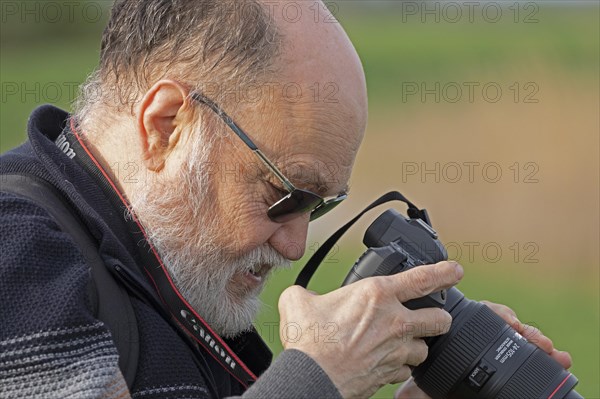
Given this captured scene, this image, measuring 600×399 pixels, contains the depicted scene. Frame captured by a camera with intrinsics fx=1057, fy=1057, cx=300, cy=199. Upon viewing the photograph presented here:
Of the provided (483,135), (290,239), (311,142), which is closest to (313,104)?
(311,142)

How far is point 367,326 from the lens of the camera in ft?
7.38

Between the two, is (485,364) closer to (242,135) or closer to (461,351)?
→ (461,351)

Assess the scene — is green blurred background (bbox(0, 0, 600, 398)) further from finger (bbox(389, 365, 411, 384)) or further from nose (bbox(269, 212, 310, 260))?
finger (bbox(389, 365, 411, 384))

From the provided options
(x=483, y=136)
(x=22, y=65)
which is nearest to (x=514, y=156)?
(x=483, y=136)

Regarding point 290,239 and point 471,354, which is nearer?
point 471,354

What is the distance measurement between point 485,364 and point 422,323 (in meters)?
0.29

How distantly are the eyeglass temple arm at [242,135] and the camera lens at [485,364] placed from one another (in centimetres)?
50

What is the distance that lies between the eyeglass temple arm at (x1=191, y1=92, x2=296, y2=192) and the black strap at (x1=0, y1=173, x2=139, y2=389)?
422 mm

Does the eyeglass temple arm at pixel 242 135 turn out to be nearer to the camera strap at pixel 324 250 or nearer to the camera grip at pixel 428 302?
the camera strap at pixel 324 250

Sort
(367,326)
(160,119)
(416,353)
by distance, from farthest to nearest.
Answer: (160,119) → (416,353) → (367,326)

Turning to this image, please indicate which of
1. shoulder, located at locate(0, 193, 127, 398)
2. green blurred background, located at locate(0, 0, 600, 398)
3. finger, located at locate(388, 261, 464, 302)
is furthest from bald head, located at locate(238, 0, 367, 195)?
green blurred background, located at locate(0, 0, 600, 398)

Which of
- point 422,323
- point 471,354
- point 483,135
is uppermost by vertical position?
point 422,323

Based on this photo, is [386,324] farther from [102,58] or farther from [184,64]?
[102,58]

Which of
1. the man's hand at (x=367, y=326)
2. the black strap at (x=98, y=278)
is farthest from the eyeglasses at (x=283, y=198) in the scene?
the black strap at (x=98, y=278)
